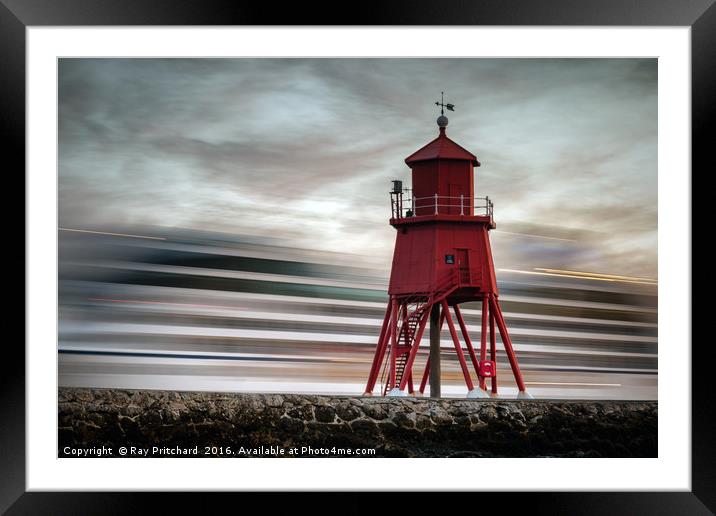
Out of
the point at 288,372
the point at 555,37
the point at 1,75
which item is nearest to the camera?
the point at 1,75

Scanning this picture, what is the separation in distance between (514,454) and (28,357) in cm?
886

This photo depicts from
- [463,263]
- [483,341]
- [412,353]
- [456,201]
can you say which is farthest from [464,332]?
[456,201]

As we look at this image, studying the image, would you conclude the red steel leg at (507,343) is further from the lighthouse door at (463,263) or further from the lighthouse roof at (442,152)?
the lighthouse roof at (442,152)

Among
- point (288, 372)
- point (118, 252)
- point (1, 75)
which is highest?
point (1, 75)

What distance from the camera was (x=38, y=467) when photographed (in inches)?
524

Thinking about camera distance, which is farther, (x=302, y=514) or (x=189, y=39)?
(x=189, y=39)

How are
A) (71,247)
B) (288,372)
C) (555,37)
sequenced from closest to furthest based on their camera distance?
(555,37), (71,247), (288,372)

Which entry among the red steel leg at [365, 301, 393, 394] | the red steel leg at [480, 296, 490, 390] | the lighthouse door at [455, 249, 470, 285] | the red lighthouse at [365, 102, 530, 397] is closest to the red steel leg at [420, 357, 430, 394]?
the red lighthouse at [365, 102, 530, 397]

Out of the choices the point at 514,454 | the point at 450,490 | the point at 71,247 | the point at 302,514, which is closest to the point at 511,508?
the point at 450,490

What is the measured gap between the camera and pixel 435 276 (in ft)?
62.2

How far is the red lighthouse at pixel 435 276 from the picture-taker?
737 inches

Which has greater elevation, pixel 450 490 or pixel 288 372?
pixel 288 372

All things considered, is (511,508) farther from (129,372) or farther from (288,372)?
(129,372)

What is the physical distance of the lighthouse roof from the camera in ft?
59.4
